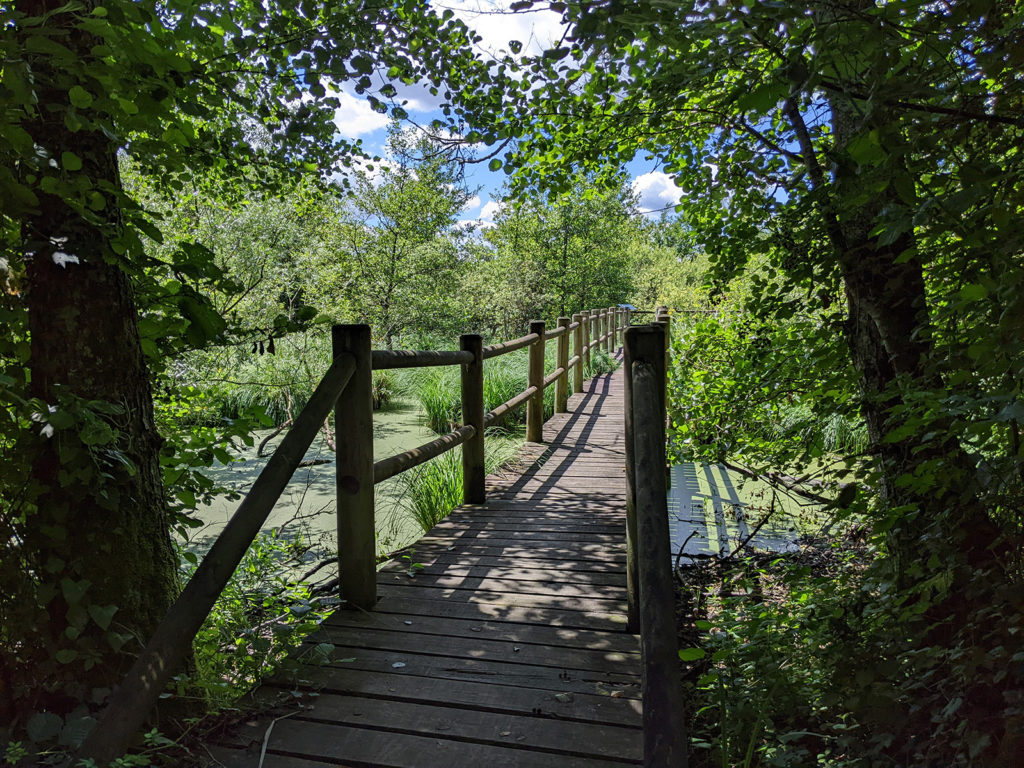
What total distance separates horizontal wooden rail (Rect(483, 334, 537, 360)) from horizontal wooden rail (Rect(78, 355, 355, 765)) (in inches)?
81.9

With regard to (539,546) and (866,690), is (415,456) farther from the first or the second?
(866,690)

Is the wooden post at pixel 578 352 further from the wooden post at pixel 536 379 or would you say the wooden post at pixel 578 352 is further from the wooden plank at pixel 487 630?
the wooden plank at pixel 487 630

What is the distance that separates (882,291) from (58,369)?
2300mm

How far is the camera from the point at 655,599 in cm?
108

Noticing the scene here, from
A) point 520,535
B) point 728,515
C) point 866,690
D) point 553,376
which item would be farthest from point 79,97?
point 553,376

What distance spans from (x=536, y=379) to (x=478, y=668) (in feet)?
11.8

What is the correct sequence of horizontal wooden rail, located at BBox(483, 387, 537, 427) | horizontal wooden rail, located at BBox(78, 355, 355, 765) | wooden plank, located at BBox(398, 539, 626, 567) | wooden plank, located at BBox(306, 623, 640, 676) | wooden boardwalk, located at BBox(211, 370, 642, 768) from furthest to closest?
horizontal wooden rail, located at BBox(483, 387, 537, 427) → wooden plank, located at BBox(398, 539, 626, 567) → wooden plank, located at BBox(306, 623, 640, 676) → wooden boardwalk, located at BBox(211, 370, 642, 768) → horizontal wooden rail, located at BBox(78, 355, 355, 765)

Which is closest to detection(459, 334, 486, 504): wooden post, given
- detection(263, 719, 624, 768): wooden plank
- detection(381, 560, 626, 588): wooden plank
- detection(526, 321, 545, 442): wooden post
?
detection(381, 560, 626, 588): wooden plank

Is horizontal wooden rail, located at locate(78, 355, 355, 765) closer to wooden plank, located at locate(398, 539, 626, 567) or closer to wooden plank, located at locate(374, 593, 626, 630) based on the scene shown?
wooden plank, located at locate(374, 593, 626, 630)

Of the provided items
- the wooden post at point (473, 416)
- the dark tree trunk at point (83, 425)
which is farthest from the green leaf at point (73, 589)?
the wooden post at point (473, 416)

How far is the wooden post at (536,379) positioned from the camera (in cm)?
529

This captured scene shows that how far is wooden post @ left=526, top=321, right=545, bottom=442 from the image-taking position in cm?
529

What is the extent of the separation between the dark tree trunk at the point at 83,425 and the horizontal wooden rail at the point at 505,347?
2229 mm

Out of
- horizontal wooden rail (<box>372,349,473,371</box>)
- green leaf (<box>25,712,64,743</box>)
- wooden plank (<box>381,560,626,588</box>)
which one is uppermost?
horizontal wooden rail (<box>372,349,473,371</box>)
